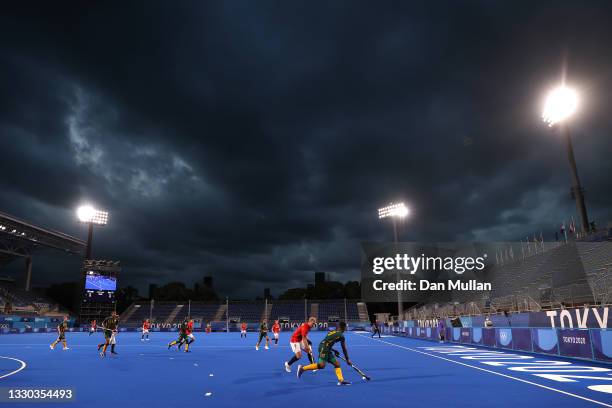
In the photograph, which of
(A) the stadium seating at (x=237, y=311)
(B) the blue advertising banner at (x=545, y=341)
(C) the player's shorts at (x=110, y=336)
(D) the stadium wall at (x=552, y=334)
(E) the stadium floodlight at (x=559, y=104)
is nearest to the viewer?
(D) the stadium wall at (x=552, y=334)

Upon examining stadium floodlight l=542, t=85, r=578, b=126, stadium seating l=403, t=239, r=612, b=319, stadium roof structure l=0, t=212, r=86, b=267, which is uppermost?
stadium floodlight l=542, t=85, r=578, b=126

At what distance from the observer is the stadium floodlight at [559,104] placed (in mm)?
45000

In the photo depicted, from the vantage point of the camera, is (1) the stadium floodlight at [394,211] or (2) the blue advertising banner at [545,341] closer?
(2) the blue advertising banner at [545,341]

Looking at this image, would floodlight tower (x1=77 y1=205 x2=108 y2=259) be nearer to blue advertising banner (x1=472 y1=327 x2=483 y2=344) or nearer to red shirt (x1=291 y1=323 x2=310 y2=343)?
blue advertising banner (x1=472 y1=327 x2=483 y2=344)

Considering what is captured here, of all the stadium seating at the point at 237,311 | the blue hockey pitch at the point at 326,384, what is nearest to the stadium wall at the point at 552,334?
the blue hockey pitch at the point at 326,384

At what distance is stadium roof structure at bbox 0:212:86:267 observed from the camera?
59562mm

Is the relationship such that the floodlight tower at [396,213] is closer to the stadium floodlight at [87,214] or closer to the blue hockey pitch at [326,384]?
the blue hockey pitch at [326,384]

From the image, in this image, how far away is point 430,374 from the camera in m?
13.6

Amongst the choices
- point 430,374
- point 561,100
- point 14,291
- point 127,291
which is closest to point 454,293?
point 561,100

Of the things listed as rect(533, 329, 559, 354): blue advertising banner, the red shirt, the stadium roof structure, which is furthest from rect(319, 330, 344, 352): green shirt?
the stadium roof structure

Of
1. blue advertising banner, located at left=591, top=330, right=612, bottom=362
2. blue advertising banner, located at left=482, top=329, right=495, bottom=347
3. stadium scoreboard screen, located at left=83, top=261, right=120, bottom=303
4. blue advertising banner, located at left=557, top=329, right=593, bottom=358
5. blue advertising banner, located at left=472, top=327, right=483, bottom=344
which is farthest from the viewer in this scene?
stadium scoreboard screen, located at left=83, top=261, right=120, bottom=303

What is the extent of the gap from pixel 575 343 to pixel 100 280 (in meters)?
66.4

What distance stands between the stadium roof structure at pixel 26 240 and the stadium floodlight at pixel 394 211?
52.2 metres

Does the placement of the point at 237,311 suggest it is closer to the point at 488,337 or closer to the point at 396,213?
the point at 396,213
